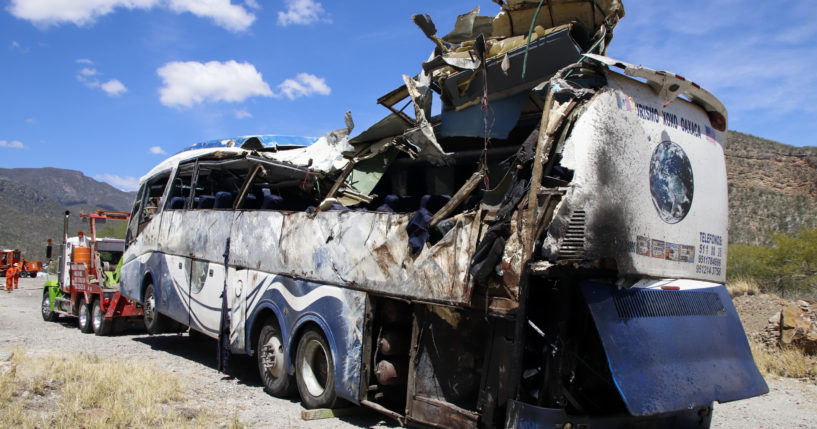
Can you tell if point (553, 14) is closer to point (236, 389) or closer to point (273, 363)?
point (273, 363)

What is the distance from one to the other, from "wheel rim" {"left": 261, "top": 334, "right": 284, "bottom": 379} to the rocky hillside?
28.2m

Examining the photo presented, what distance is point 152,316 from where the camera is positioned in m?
11.2

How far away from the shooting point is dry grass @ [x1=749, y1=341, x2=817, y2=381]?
9.87 m

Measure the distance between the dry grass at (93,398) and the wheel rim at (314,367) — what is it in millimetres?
1040

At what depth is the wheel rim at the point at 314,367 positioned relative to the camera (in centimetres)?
692

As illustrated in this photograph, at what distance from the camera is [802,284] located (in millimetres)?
16234

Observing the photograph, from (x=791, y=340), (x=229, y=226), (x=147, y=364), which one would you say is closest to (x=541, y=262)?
(x=229, y=226)

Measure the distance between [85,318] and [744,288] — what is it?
1640 cm

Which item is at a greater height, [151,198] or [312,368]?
[151,198]

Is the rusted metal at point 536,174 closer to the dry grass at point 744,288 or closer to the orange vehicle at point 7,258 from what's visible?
the dry grass at point 744,288

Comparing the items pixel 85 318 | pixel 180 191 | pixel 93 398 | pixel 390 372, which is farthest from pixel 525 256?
pixel 85 318

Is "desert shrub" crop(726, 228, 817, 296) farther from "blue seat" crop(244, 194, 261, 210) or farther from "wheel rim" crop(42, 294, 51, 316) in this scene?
"wheel rim" crop(42, 294, 51, 316)

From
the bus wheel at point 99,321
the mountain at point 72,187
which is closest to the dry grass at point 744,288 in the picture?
the bus wheel at point 99,321

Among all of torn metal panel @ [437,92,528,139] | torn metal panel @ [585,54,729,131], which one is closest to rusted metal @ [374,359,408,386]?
torn metal panel @ [437,92,528,139]
